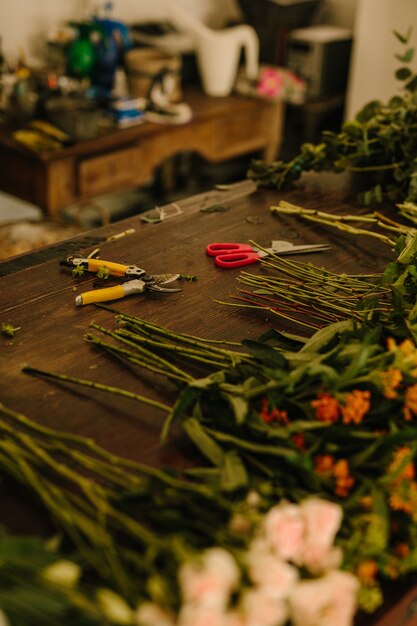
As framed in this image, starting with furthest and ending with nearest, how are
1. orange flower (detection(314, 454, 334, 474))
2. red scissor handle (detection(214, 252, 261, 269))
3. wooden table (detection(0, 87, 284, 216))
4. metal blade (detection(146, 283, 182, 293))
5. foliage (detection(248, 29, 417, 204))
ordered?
wooden table (detection(0, 87, 284, 216)), foliage (detection(248, 29, 417, 204)), red scissor handle (detection(214, 252, 261, 269)), metal blade (detection(146, 283, 182, 293)), orange flower (detection(314, 454, 334, 474))

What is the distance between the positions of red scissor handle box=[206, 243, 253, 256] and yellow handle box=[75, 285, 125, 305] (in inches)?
9.7

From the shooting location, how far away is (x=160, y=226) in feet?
5.24

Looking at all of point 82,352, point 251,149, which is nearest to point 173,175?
point 251,149

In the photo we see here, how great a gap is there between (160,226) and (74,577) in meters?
1.03

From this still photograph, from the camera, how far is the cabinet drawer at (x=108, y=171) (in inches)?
115

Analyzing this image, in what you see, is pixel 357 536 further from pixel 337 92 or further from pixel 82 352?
pixel 337 92

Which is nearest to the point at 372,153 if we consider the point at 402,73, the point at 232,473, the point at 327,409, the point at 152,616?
the point at 402,73

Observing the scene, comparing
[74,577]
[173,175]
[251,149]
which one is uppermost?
[74,577]

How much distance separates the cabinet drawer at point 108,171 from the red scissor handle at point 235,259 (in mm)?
1579

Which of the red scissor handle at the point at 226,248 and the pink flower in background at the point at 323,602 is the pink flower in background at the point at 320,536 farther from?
the red scissor handle at the point at 226,248

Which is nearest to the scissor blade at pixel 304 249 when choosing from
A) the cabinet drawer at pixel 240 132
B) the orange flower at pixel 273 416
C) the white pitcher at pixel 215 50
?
the orange flower at pixel 273 416

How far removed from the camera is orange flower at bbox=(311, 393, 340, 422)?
89 centimetres

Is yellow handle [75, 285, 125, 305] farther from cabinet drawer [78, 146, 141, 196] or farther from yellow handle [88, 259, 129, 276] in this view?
cabinet drawer [78, 146, 141, 196]

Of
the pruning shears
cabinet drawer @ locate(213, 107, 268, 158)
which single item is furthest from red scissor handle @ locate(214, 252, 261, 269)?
cabinet drawer @ locate(213, 107, 268, 158)
